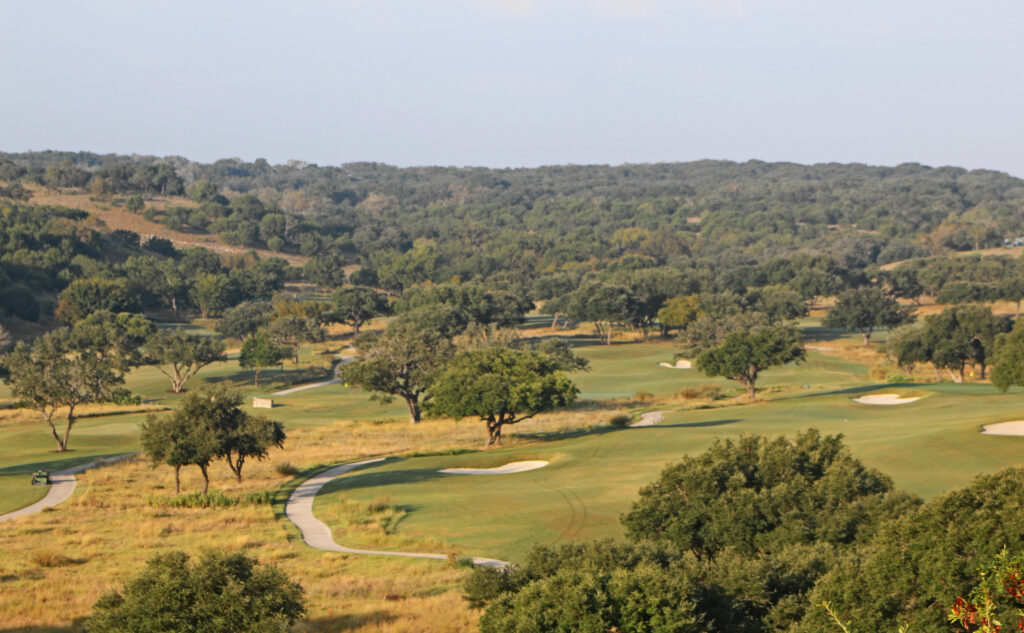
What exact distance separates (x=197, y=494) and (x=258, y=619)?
84.5ft

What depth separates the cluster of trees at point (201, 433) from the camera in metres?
42.3

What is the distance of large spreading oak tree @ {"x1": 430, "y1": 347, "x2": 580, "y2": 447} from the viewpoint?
183 feet

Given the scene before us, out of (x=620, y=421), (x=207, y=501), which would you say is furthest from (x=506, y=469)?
(x=207, y=501)

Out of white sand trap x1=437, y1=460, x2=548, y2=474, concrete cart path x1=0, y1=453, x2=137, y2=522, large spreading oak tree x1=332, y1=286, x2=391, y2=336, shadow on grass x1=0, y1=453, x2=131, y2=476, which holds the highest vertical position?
large spreading oak tree x1=332, y1=286, x2=391, y2=336

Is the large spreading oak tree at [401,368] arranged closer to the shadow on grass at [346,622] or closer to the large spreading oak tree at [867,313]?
the shadow on grass at [346,622]

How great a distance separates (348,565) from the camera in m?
29.6

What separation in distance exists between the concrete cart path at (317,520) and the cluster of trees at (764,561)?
17.0 ft

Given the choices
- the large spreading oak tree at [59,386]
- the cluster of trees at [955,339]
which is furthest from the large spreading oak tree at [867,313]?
the large spreading oak tree at [59,386]

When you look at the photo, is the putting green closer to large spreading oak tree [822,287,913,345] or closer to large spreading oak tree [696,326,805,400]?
large spreading oak tree [696,326,805,400]

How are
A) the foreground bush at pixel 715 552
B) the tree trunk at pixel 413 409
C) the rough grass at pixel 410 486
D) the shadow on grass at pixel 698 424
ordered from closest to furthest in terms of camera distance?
1. the foreground bush at pixel 715 552
2. the rough grass at pixel 410 486
3. the shadow on grass at pixel 698 424
4. the tree trunk at pixel 413 409

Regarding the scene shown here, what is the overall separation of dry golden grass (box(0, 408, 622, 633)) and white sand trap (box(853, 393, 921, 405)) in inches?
1472

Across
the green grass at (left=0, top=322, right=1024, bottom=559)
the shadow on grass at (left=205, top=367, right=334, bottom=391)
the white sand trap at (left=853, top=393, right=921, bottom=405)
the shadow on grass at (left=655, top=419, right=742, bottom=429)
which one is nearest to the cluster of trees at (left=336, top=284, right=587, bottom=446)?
the green grass at (left=0, top=322, right=1024, bottom=559)

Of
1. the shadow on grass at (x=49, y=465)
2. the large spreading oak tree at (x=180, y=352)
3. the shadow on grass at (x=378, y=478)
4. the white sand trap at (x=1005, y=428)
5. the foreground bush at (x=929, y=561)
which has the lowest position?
the shadow on grass at (x=378, y=478)

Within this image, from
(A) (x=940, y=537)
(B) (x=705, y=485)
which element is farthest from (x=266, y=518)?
(A) (x=940, y=537)
